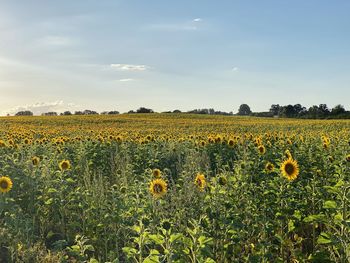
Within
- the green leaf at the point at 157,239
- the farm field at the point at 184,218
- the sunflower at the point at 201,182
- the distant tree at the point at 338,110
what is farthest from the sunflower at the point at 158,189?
the distant tree at the point at 338,110

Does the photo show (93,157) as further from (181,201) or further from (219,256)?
(219,256)

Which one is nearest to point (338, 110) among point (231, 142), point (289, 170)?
point (231, 142)

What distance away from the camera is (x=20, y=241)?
4695mm

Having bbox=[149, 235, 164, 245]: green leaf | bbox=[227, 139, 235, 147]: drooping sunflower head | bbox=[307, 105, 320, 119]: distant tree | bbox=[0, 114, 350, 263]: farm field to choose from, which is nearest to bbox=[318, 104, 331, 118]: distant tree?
bbox=[307, 105, 320, 119]: distant tree

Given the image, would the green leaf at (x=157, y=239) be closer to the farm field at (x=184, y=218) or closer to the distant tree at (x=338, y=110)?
the farm field at (x=184, y=218)

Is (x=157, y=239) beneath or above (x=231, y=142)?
beneath

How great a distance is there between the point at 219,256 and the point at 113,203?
141cm

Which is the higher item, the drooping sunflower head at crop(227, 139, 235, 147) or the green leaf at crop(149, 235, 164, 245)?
the drooping sunflower head at crop(227, 139, 235, 147)

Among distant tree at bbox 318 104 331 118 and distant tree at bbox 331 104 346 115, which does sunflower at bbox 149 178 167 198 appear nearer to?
distant tree at bbox 318 104 331 118

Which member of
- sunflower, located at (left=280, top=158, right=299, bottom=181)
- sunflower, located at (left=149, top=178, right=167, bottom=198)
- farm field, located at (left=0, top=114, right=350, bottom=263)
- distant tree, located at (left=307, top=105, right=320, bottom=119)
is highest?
distant tree, located at (left=307, top=105, right=320, bottom=119)

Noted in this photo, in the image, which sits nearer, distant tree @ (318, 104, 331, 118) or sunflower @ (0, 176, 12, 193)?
sunflower @ (0, 176, 12, 193)

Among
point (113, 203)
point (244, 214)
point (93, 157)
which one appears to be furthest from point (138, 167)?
point (244, 214)

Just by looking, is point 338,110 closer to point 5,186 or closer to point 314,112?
point 314,112

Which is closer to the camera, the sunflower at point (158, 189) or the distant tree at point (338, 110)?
the sunflower at point (158, 189)
